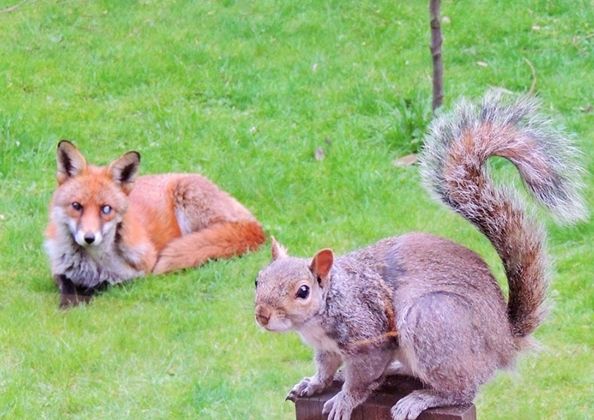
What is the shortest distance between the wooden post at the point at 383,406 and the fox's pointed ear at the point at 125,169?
2.88m

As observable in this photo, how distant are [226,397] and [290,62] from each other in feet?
14.7

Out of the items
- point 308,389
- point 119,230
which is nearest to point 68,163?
point 119,230

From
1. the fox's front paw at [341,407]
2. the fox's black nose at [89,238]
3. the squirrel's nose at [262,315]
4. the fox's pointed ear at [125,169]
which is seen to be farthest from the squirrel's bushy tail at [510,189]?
the fox's pointed ear at [125,169]

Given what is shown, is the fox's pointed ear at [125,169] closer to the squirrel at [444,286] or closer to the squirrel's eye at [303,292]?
the squirrel at [444,286]

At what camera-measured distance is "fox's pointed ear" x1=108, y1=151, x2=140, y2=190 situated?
593cm

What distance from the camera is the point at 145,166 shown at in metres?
7.27

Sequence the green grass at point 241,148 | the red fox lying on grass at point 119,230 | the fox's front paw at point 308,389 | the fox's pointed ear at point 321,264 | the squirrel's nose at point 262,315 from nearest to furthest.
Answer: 1. the squirrel's nose at point 262,315
2. the fox's pointed ear at point 321,264
3. the fox's front paw at point 308,389
4. the green grass at point 241,148
5. the red fox lying on grass at point 119,230

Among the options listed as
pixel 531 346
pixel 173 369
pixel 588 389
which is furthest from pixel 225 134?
pixel 531 346

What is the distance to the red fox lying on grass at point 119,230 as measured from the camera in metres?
5.81

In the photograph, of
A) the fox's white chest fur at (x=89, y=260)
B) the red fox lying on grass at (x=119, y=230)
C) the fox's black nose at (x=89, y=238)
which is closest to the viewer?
the fox's black nose at (x=89, y=238)


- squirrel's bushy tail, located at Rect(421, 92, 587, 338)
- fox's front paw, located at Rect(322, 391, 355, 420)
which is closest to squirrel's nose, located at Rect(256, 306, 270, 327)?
fox's front paw, located at Rect(322, 391, 355, 420)

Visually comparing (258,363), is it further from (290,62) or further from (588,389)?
(290,62)

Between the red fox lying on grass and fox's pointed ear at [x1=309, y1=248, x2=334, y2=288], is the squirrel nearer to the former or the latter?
fox's pointed ear at [x1=309, y1=248, x2=334, y2=288]

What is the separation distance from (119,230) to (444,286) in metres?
3.18
